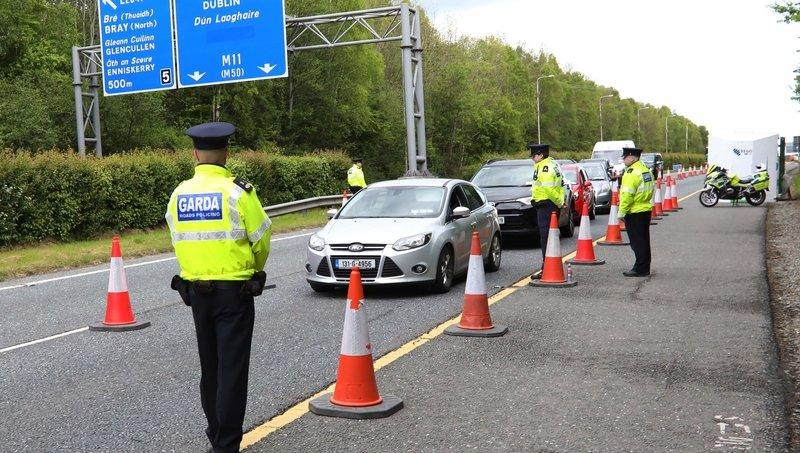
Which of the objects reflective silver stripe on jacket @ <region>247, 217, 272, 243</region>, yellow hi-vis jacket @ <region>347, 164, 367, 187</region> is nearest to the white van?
yellow hi-vis jacket @ <region>347, 164, 367, 187</region>

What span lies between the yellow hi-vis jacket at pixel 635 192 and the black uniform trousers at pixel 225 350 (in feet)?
29.0

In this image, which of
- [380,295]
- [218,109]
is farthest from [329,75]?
[380,295]

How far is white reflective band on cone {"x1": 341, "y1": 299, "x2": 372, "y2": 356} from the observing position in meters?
5.79

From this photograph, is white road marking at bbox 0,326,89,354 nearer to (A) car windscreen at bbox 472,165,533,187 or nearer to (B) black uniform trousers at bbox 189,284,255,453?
(B) black uniform trousers at bbox 189,284,255,453

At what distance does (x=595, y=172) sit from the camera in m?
26.8

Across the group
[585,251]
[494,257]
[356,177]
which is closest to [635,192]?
[585,251]

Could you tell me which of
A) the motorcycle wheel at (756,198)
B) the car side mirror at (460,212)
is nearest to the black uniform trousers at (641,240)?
the car side mirror at (460,212)

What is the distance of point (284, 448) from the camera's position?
16.8 ft

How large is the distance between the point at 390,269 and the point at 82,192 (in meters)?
11.4

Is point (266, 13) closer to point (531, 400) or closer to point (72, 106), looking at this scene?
point (72, 106)

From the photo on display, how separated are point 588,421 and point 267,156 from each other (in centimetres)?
2436

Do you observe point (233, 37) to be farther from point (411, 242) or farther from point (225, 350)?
point (225, 350)

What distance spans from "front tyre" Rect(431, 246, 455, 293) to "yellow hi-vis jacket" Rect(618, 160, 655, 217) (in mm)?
2772

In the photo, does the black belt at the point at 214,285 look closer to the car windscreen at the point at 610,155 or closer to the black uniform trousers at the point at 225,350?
the black uniform trousers at the point at 225,350
